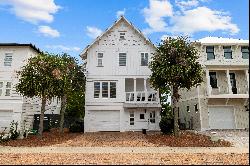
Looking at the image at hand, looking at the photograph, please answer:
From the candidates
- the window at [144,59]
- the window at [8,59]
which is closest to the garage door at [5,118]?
the window at [8,59]

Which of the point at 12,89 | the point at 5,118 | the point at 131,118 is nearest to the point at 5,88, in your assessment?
the point at 12,89

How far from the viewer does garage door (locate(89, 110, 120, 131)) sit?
2870 centimetres

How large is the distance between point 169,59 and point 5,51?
1912 cm

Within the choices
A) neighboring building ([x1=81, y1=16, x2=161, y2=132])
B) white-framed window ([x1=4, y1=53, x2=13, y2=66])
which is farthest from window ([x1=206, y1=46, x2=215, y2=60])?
white-framed window ([x1=4, y1=53, x2=13, y2=66])

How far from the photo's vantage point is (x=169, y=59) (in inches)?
906

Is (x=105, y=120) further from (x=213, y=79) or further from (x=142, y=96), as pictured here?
(x=213, y=79)

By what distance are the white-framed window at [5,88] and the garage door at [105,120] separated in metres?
9.67

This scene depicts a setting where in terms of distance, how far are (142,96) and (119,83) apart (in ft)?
9.22

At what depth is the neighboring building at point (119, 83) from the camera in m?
28.7

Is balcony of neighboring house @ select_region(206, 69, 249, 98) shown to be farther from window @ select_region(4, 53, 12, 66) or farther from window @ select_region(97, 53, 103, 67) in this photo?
window @ select_region(4, 53, 12, 66)

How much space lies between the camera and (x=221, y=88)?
29891 millimetres

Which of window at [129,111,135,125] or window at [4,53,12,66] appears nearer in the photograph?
window at [129,111,135,125]

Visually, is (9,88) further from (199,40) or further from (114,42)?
(199,40)

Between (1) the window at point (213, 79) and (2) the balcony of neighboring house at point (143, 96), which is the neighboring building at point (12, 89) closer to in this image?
(2) the balcony of neighboring house at point (143, 96)
